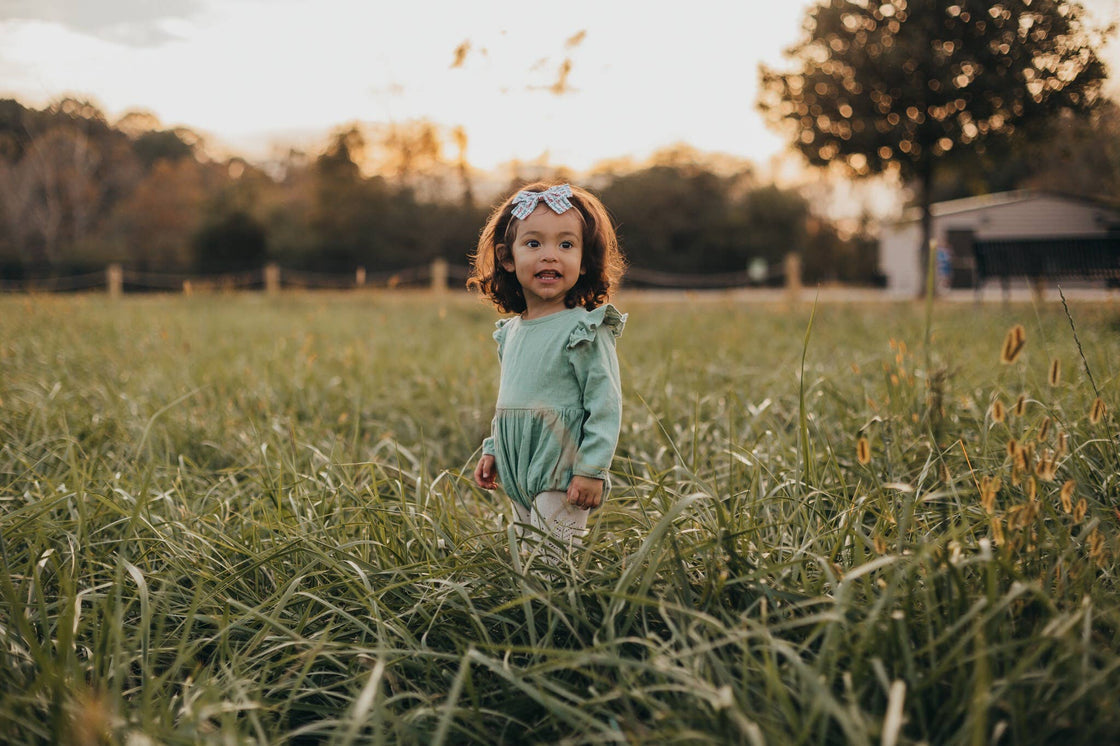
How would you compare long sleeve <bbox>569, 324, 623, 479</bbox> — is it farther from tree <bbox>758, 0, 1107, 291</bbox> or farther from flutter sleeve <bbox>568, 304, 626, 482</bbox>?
tree <bbox>758, 0, 1107, 291</bbox>

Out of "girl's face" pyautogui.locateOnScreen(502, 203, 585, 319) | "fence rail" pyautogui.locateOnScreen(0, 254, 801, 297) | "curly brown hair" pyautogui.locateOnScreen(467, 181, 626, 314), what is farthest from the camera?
"fence rail" pyautogui.locateOnScreen(0, 254, 801, 297)

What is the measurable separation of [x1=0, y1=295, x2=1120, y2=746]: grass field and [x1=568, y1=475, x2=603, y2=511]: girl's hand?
4.3 inches

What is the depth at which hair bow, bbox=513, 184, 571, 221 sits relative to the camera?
1.97 meters

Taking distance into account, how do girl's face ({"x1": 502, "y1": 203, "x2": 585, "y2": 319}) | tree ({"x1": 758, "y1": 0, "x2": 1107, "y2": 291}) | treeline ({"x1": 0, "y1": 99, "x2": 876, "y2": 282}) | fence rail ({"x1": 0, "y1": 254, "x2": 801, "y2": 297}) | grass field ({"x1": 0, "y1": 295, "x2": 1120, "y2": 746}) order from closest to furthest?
grass field ({"x1": 0, "y1": 295, "x2": 1120, "y2": 746}) < girl's face ({"x1": 502, "y1": 203, "x2": 585, "y2": 319}) < tree ({"x1": 758, "y1": 0, "x2": 1107, "y2": 291}) < fence rail ({"x1": 0, "y1": 254, "x2": 801, "y2": 297}) < treeline ({"x1": 0, "y1": 99, "x2": 876, "y2": 282})

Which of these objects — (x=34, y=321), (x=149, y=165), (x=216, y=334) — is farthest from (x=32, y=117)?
(x=149, y=165)

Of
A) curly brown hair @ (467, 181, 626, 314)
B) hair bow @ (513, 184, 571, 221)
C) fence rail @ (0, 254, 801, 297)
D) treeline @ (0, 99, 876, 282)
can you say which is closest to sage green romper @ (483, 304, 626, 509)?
curly brown hair @ (467, 181, 626, 314)

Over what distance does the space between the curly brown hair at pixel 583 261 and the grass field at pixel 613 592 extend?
0.50m

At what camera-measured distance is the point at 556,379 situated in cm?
194

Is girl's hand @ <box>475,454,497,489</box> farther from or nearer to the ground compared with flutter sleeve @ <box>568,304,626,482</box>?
nearer to the ground

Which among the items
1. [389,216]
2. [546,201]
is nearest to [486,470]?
[546,201]

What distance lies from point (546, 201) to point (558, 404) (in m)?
0.52

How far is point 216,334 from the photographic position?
6.70 meters

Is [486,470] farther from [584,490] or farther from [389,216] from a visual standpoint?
[389,216]

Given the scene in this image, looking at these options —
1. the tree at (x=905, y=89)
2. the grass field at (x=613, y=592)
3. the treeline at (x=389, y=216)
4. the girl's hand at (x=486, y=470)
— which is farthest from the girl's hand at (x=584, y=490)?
the treeline at (x=389, y=216)
